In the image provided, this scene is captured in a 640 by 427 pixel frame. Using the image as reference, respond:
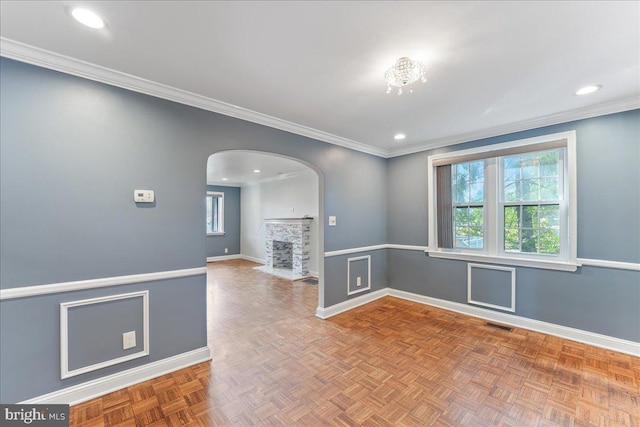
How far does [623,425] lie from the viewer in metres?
1.69

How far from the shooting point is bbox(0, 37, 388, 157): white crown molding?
1.72 m

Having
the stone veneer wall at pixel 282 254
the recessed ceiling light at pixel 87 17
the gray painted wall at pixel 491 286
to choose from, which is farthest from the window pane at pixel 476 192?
the stone veneer wall at pixel 282 254

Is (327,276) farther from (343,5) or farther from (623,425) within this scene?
(343,5)

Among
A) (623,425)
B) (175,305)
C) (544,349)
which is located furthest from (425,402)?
(175,305)

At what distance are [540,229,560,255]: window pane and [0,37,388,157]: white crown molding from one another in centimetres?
318

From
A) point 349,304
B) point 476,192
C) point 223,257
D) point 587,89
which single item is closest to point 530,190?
point 476,192

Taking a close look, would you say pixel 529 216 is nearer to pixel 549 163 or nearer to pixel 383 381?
pixel 549 163

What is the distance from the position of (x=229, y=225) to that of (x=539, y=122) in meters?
7.88

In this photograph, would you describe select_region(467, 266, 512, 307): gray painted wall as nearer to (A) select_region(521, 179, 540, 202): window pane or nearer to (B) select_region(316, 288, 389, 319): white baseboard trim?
(A) select_region(521, 179, 540, 202): window pane

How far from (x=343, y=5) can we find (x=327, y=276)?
9.79 feet

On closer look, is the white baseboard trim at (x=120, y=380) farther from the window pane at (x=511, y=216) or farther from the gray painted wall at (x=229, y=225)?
the gray painted wall at (x=229, y=225)

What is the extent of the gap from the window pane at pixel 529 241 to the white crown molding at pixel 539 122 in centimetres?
127

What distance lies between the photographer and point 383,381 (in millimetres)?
2166

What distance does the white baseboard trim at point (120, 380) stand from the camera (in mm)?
1842
